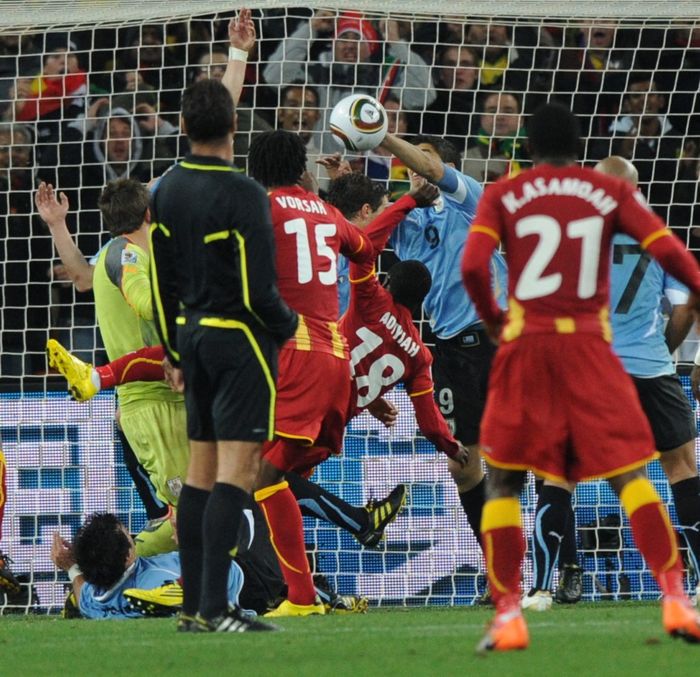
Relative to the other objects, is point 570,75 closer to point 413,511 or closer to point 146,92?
point 146,92

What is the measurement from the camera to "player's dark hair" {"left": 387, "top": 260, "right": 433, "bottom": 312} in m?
7.98

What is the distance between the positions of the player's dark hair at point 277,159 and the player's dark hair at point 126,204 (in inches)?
45.4

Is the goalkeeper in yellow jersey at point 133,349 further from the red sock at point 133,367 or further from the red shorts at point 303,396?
the red shorts at point 303,396

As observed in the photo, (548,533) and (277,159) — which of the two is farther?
(548,533)

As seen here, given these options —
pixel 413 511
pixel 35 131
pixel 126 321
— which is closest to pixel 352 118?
pixel 126 321

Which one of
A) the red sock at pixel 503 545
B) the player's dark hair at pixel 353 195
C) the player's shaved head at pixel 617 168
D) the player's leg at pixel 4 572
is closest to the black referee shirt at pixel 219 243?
the red sock at pixel 503 545

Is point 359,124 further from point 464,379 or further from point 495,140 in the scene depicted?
point 495,140

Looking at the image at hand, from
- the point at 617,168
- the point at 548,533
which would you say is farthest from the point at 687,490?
the point at 617,168

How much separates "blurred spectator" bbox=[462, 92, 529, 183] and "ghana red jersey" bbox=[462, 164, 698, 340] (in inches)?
235

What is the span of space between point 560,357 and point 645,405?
2363 mm

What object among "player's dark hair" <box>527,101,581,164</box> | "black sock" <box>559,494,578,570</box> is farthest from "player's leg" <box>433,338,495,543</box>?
"player's dark hair" <box>527,101,581,164</box>

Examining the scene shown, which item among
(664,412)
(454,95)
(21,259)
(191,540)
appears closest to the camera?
(191,540)

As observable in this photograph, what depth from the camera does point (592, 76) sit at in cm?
1188

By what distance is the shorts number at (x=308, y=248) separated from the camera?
6.61 metres
